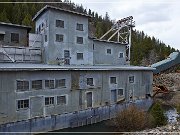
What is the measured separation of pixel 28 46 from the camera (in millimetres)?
34656

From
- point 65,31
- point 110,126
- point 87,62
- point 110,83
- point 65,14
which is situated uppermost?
point 65,14

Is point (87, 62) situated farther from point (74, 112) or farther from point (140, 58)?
point (140, 58)

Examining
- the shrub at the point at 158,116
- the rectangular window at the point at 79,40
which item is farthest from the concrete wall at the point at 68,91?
the shrub at the point at 158,116

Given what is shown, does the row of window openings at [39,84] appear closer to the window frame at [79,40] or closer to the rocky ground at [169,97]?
the window frame at [79,40]

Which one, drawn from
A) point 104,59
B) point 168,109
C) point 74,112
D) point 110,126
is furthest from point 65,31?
point 168,109

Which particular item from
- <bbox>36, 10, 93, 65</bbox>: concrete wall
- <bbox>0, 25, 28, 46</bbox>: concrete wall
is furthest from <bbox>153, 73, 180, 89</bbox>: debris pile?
<bbox>0, 25, 28, 46</bbox>: concrete wall

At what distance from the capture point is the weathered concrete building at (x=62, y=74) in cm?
2436

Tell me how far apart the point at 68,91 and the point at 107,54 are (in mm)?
12378

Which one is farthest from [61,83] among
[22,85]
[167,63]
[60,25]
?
[167,63]

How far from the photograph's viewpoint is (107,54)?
128 feet

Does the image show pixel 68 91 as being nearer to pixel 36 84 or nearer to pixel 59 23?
pixel 36 84

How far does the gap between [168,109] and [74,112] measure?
16.2 meters

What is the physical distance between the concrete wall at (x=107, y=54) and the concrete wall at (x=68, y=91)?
4455 mm

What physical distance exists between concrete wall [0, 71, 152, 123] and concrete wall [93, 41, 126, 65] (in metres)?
4.46
